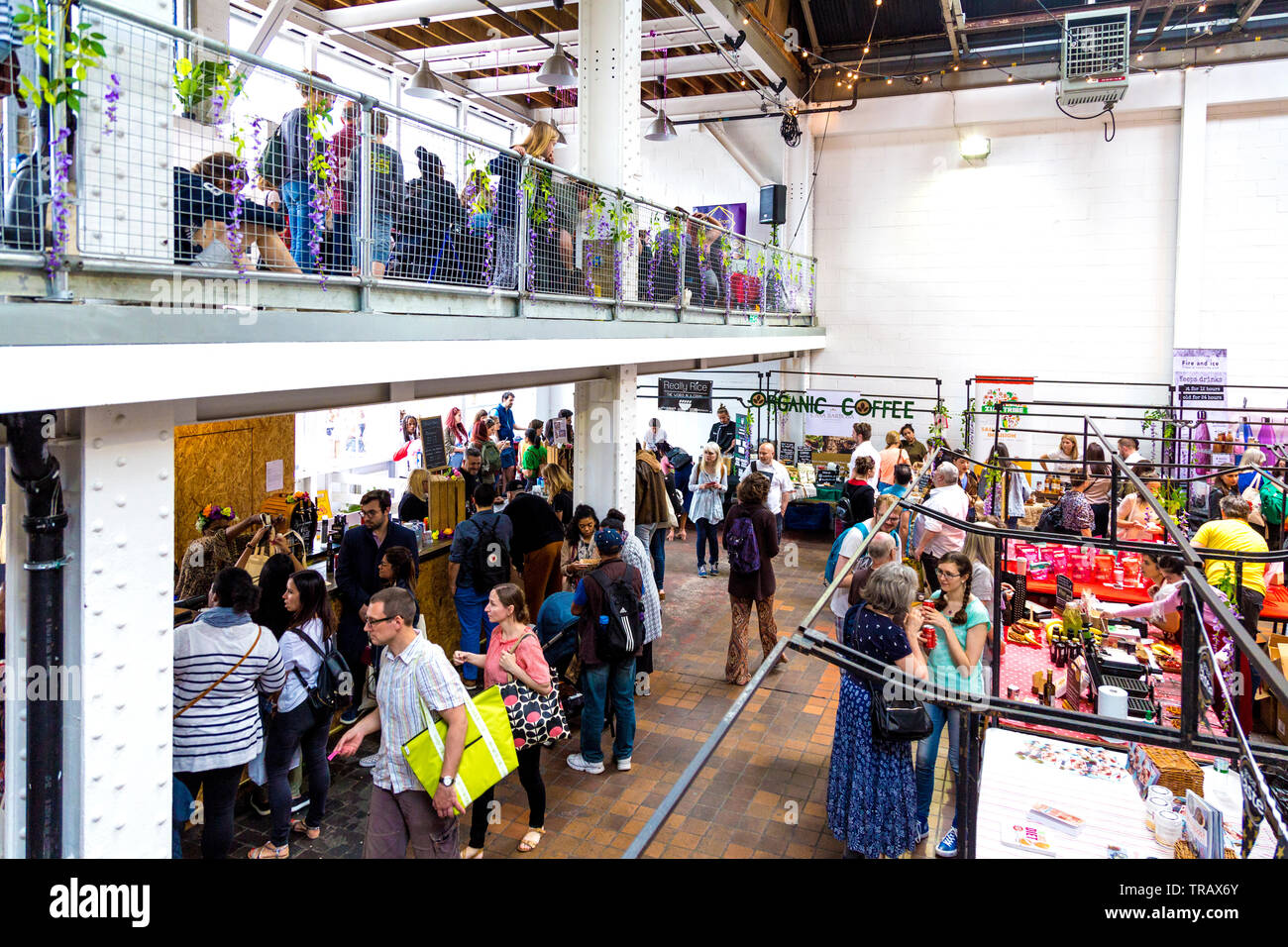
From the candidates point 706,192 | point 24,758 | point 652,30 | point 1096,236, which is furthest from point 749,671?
point 706,192

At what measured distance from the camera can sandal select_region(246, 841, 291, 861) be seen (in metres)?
4.71

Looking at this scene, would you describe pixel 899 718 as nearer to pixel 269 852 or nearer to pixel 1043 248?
pixel 269 852

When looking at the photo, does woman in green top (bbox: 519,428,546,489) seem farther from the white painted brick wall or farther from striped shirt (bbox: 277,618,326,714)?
striped shirt (bbox: 277,618,326,714)

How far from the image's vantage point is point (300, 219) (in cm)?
430

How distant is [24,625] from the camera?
10.2ft

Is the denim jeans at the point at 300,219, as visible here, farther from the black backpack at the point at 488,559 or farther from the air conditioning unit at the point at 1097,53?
the air conditioning unit at the point at 1097,53

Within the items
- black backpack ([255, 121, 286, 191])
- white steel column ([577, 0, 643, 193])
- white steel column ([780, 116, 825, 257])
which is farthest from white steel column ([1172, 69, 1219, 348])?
black backpack ([255, 121, 286, 191])

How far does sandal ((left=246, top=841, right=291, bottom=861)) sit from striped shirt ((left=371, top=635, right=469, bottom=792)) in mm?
1231

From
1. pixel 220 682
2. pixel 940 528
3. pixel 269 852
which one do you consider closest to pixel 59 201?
pixel 220 682

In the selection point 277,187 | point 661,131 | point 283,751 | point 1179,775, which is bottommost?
point 283,751

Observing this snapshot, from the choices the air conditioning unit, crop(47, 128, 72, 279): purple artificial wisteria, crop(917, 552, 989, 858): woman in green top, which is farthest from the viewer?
the air conditioning unit

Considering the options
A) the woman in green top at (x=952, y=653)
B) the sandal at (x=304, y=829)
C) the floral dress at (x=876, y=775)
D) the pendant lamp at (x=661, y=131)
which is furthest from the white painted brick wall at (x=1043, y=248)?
the sandal at (x=304, y=829)

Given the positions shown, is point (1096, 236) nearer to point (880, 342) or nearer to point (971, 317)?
point (971, 317)

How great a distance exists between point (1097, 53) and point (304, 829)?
504 inches
